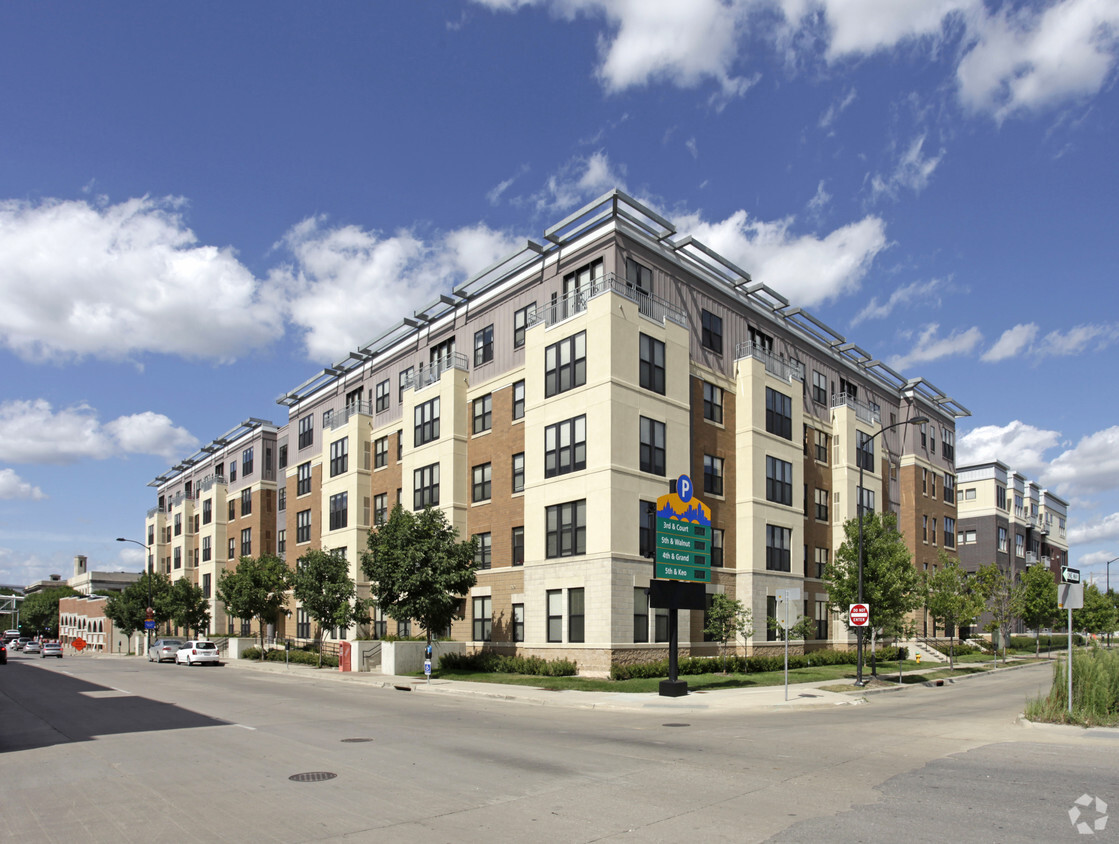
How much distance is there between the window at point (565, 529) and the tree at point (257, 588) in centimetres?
2283

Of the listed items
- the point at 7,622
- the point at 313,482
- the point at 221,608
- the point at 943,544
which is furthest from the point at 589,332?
the point at 7,622

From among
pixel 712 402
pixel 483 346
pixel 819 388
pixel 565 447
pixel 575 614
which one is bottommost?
pixel 575 614

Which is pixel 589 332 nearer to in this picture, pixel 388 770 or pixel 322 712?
pixel 322 712

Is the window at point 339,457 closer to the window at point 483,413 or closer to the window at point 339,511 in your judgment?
the window at point 339,511

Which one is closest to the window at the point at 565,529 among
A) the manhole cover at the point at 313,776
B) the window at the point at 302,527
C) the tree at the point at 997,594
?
the manhole cover at the point at 313,776

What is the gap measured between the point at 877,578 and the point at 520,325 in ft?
63.7

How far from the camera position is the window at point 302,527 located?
5853 cm

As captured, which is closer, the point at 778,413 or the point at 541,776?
the point at 541,776

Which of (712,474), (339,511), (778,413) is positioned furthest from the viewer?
(339,511)

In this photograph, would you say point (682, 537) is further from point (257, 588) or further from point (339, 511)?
point (257, 588)

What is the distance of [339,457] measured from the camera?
52750 mm

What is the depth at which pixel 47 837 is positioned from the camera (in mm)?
9289

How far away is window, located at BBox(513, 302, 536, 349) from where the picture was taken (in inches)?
1548

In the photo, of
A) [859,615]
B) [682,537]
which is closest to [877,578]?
[859,615]
